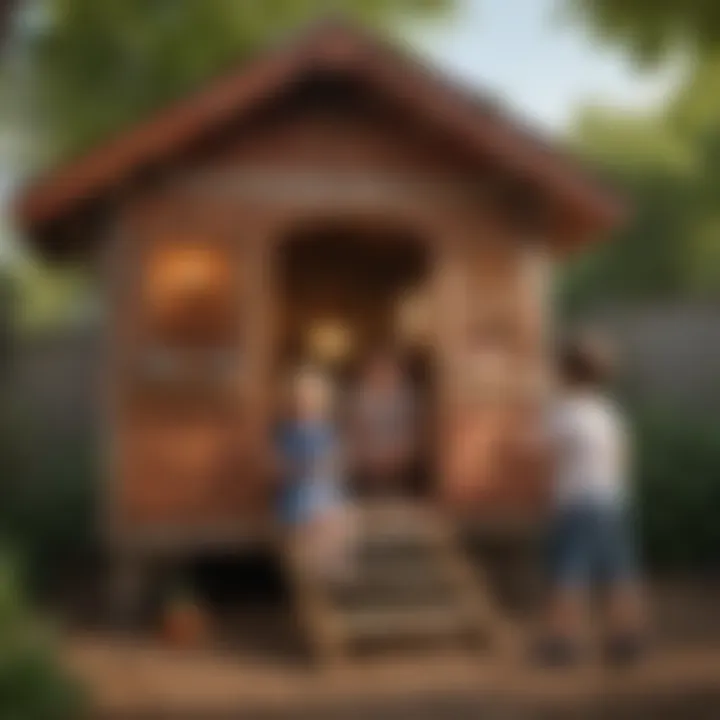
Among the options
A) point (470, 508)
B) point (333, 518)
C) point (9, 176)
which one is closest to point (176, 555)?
point (333, 518)

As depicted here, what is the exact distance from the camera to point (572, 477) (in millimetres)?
5105

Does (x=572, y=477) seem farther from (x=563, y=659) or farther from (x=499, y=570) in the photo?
(x=499, y=570)

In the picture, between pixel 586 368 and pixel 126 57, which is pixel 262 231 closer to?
pixel 586 368

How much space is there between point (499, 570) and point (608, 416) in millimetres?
1545

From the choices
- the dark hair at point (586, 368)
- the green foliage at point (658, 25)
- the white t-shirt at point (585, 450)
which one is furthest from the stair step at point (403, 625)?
the green foliage at point (658, 25)

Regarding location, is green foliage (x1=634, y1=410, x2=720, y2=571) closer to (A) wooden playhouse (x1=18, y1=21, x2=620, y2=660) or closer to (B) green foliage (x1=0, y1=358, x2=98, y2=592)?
(A) wooden playhouse (x1=18, y1=21, x2=620, y2=660)

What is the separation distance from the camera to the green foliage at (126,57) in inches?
341

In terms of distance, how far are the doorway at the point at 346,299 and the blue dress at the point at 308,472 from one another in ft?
7.18

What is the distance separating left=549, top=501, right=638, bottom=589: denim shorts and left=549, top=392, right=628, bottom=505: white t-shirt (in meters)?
0.04

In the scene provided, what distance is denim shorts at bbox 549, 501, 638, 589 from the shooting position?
16.9ft

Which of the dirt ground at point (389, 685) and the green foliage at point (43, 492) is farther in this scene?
the green foliage at point (43, 492)

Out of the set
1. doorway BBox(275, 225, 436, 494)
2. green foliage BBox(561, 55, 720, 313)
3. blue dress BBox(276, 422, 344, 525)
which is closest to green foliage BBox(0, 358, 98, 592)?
doorway BBox(275, 225, 436, 494)

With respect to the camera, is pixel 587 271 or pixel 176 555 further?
pixel 587 271

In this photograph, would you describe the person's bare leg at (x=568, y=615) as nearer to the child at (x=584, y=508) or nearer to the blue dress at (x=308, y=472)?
the child at (x=584, y=508)
